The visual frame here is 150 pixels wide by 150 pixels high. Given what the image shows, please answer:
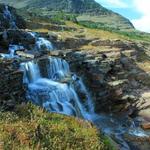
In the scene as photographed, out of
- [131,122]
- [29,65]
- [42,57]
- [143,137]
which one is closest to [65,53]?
[42,57]

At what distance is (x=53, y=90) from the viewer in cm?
3878

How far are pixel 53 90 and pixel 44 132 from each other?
918 inches

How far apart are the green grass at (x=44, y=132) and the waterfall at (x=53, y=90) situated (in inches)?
726

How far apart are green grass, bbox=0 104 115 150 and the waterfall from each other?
18448 mm

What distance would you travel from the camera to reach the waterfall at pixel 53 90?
123ft

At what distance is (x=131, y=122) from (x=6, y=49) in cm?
1764

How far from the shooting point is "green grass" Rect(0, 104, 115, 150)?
14500 millimetres

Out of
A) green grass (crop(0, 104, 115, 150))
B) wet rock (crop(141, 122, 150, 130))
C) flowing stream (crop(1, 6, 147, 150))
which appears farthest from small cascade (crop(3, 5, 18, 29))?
green grass (crop(0, 104, 115, 150))

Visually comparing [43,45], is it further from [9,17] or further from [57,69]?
[9,17]

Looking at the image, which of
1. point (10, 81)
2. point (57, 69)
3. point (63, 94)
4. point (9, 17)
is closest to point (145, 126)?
point (63, 94)

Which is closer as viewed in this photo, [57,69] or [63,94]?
[63,94]

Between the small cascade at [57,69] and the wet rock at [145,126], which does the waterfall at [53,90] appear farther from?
the wet rock at [145,126]

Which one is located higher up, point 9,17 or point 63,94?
point 9,17

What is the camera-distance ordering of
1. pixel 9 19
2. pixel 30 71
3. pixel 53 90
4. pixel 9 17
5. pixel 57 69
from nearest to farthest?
pixel 53 90 → pixel 30 71 → pixel 57 69 → pixel 9 19 → pixel 9 17
